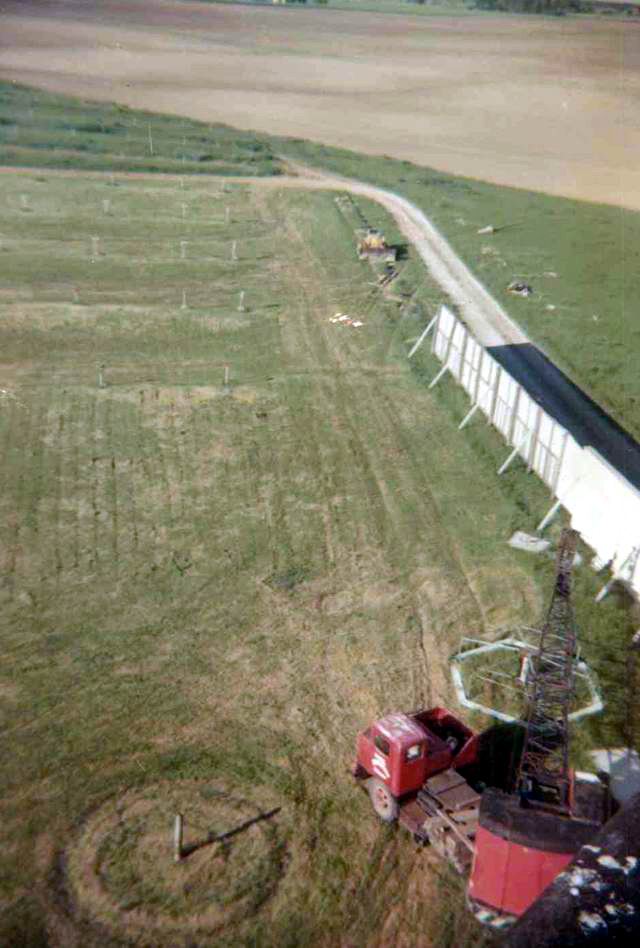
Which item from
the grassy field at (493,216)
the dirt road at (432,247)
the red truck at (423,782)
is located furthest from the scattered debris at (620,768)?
the dirt road at (432,247)

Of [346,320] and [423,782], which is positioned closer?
[423,782]

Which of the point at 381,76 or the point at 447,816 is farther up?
the point at 381,76

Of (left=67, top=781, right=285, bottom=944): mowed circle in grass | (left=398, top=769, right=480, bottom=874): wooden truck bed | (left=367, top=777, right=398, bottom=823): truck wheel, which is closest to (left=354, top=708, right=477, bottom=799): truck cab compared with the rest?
(left=367, top=777, right=398, bottom=823): truck wheel

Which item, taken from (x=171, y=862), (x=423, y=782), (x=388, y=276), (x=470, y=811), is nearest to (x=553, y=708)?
(x=423, y=782)

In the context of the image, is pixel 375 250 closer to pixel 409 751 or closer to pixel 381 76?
pixel 409 751

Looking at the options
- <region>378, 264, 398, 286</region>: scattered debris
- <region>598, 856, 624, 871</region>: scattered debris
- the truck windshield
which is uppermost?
<region>598, 856, 624, 871</region>: scattered debris

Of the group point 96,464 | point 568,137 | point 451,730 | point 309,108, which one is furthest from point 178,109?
point 451,730

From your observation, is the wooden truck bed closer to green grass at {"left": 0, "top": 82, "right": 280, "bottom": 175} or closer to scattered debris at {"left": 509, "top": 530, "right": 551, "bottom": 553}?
scattered debris at {"left": 509, "top": 530, "right": 551, "bottom": 553}
